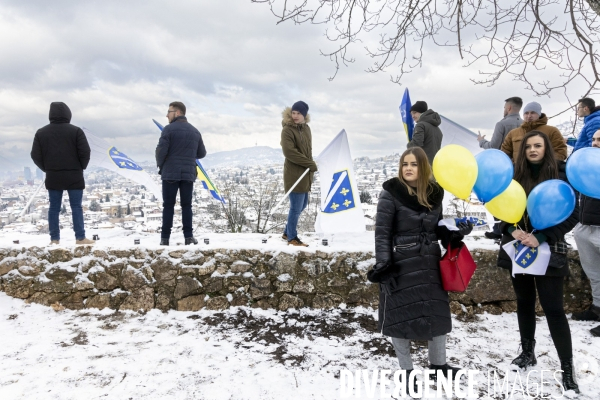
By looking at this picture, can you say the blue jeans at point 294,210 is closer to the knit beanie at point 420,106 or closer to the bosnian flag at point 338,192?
the bosnian flag at point 338,192

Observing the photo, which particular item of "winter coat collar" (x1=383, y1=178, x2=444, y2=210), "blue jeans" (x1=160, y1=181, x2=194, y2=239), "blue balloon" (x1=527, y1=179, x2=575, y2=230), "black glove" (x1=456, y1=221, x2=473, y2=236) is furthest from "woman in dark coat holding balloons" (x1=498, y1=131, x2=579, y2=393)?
"blue jeans" (x1=160, y1=181, x2=194, y2=239)

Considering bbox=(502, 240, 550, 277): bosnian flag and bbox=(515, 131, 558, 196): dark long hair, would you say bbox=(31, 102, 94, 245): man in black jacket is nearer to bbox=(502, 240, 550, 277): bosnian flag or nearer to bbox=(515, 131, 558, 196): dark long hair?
bbox=(502, 240, 550, 277): bosnian flag

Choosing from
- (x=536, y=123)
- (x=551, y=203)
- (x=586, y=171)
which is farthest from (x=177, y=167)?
(x=536, y=123)

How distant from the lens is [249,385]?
2.66 meters

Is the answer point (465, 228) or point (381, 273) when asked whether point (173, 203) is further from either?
point (465, 228)

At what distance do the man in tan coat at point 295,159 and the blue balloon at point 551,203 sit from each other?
2.60 meters

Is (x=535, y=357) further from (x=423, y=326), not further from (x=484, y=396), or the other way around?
(x=423, y=326)

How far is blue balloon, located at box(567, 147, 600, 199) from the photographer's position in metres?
2.19

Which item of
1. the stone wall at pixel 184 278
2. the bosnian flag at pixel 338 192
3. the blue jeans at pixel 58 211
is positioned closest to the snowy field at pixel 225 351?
the stone wall at pixel 184 278

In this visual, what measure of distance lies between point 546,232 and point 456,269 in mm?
799

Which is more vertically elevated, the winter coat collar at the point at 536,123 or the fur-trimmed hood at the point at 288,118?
the fur-trimmed hood at the point at 288,118

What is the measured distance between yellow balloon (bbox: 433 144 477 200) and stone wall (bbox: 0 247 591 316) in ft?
6.37

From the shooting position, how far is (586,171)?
2.22 meters

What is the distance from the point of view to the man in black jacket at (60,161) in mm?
4344
